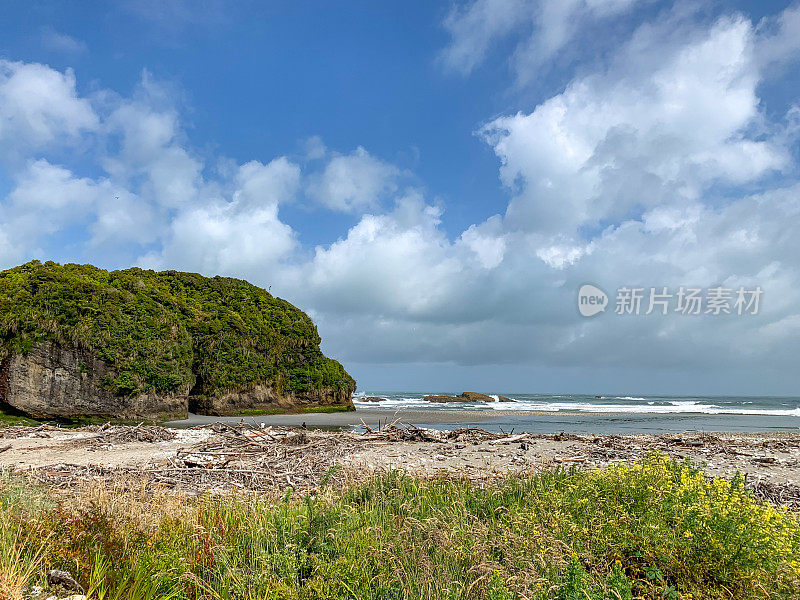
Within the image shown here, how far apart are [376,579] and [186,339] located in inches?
1282

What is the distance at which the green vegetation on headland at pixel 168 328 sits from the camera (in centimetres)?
2791

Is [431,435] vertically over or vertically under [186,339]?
under

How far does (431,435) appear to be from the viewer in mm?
16953

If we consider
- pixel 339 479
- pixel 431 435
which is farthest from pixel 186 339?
pixel 339 479

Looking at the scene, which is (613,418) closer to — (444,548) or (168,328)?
(168,328)

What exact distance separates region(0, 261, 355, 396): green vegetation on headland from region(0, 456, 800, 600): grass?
2588 cm

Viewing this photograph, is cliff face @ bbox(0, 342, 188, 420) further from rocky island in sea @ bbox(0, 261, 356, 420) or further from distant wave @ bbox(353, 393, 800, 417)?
distant wave @ bbox(353, 393, 800, 417)

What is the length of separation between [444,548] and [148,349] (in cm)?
2999

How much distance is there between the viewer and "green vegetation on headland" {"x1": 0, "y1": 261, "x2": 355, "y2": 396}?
27.9 metres

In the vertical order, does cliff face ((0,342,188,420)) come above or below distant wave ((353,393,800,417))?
above

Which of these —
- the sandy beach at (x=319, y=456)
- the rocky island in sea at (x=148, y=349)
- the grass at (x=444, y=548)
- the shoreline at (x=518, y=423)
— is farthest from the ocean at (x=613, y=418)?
the grass at (x=444, y=548)

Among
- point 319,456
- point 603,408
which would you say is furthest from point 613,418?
point 319,456

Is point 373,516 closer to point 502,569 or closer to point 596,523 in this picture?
point 502,569

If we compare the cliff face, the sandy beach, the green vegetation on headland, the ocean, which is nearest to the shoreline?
the ocean
